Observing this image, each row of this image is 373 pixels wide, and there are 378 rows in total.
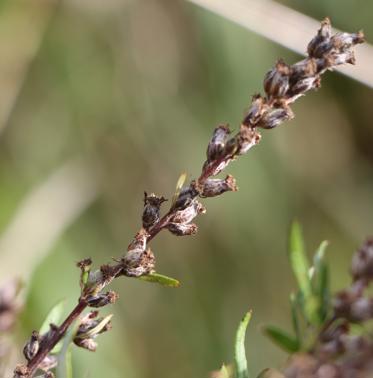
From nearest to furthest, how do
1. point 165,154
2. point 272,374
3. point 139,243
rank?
point 272,374 < point 139,243 < point 165,154

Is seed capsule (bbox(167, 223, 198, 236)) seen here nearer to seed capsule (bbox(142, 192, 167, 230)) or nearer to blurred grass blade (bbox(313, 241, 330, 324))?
seed capsule (bbox(142, 192, 167, 230))

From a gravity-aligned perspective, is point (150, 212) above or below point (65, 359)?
above

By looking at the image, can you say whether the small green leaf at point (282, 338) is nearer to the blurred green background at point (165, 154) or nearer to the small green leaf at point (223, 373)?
the small green leaf at point (223, 373)

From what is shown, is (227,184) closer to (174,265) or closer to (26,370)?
(26,370)

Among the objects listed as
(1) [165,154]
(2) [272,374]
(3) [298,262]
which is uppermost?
(1) [165,154]

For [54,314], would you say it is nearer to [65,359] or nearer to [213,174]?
[65,359]

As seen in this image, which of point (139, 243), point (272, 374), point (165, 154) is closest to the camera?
point (272, 374)

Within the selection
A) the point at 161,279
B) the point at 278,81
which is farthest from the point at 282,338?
the point at 278,81
